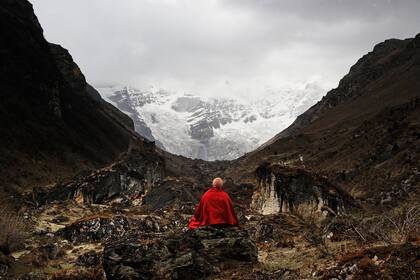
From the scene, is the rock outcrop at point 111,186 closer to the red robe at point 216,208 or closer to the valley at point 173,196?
the valley at point 173,196

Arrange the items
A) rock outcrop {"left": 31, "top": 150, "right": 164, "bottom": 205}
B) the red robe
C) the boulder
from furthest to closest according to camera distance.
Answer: rock outcrop {"left": 31, "top": 150, "right": 164, "bottom": 205} → the red robe → the boulder

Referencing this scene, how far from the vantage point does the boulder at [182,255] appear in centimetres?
1270

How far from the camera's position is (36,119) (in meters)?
67.8

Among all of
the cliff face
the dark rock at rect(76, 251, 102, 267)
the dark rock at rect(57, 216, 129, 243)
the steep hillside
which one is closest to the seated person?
the dark rock at rect(76, 251, 102, 267)

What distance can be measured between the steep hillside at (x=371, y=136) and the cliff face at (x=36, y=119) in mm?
28107

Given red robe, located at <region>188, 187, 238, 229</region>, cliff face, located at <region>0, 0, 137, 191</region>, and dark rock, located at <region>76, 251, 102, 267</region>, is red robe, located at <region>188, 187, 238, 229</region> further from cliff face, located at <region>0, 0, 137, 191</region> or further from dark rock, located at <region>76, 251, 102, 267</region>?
cliff face, located at <region>0, 0, 137, 191</region>

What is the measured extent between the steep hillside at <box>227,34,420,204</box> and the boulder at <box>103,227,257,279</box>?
22.4 m

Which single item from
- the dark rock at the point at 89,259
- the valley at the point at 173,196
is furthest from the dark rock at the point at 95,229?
the dark rock at the point at 89,259

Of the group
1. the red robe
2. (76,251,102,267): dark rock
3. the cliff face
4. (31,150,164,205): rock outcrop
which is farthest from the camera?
the cliff face

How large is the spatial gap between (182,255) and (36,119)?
194ft

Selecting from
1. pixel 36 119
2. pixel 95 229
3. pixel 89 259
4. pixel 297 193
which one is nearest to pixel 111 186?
pixel 95 229

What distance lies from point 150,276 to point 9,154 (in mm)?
47213

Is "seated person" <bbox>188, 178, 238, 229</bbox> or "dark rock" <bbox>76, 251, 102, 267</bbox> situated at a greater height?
"seated person" <bbox>188, 178, 238, 229</bbox>

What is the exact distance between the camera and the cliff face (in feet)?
188
